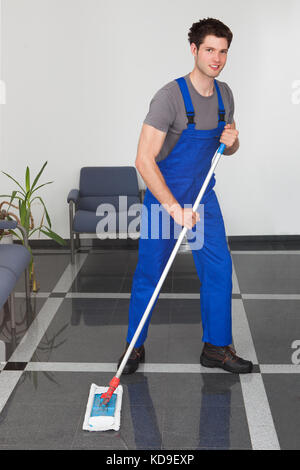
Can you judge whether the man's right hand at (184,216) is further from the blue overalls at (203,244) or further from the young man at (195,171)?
the blue overalls at (203,244)

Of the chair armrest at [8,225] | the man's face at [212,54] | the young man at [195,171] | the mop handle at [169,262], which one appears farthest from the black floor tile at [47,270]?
the man's face at [212,54]

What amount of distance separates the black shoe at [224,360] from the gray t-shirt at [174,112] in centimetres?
87

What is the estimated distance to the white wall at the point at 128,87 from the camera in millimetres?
4742

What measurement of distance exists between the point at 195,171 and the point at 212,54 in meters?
0.46

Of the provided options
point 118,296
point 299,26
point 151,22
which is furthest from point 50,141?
point 299,26

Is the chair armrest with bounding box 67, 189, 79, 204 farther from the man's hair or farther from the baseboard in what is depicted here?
the man's hair

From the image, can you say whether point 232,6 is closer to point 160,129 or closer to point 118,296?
point 118,296

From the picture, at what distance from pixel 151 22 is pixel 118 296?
83.7 inches

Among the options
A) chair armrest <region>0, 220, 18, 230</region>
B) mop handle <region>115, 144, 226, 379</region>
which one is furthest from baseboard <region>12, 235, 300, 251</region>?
mop handle <region>115, 144, 226, 379</region>

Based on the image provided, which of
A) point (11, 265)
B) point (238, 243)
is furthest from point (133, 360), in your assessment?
point (238, 243)

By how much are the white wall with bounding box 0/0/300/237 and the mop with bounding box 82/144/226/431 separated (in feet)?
8.01

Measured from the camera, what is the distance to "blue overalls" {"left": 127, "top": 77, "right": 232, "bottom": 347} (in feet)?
8.54

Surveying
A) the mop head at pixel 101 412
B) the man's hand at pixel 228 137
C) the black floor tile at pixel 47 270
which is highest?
the man's hand at pixel 228 137

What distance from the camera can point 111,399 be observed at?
8.20 feet
